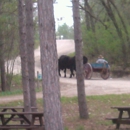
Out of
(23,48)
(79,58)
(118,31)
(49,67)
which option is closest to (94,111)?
(79,58)

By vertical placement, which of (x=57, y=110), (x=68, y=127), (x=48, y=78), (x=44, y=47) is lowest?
(x=68, y=127)

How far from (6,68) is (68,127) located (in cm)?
1617

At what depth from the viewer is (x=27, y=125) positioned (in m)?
13.1

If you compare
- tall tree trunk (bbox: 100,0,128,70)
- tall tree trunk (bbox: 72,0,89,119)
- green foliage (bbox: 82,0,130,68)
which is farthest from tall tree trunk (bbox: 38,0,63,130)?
tall tree trunk (bbox: 100,0,128,70)

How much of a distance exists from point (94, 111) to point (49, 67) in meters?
9.28

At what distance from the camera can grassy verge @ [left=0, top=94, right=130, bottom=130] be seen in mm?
14617

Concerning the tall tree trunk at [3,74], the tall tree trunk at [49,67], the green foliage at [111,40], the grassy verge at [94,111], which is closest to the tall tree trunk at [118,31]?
the green foliage at [111,40]

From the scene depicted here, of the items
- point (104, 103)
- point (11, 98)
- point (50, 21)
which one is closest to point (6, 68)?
point (11, 98)

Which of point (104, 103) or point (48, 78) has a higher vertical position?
point (48, 78)

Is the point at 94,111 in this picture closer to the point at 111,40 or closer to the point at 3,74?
the point at 3,74

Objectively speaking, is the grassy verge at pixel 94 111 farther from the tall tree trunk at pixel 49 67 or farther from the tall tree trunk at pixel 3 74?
the tall tree trunk at pixel 3 74

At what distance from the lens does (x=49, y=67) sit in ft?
28.3

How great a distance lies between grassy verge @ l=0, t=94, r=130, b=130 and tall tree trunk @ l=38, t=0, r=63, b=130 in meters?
5.13

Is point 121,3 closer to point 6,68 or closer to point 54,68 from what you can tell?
point 6,68
